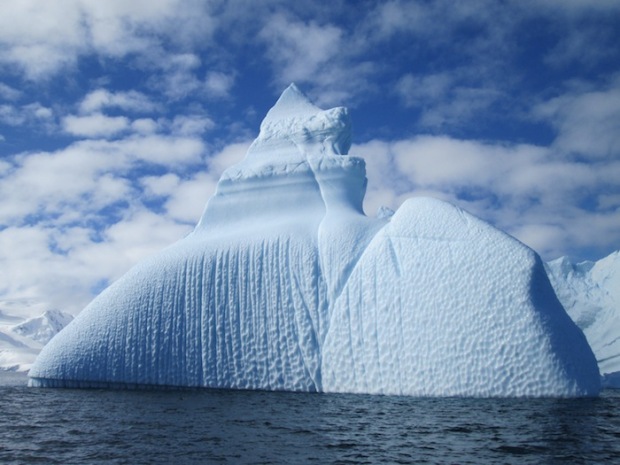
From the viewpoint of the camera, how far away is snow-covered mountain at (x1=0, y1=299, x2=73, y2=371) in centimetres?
7295

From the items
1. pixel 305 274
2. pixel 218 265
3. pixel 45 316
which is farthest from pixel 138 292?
pixel 45 316

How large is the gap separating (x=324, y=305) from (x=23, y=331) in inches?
3655

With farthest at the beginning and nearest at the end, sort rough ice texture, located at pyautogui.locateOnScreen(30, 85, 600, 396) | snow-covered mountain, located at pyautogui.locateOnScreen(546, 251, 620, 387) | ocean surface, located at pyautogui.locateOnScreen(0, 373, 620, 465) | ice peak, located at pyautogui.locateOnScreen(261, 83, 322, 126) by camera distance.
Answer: snow-covered mountain, located at pyautogui.locateOnScreen(546, 251, 620, 387) < ice peak, located at pyautogui.locateOnScreen(261, 83, 322, 126) < rough ice texture, located at pyautogui.locateOnScreen(30, 85, 600, 396) < ocean surface, located at pyautogui.locateOnScreen(0, 373, 620, 465)

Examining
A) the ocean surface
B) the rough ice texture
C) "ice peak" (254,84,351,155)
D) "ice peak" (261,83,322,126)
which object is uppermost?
"ice peak" (261,83,322,126)

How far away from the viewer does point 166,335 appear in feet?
66.2

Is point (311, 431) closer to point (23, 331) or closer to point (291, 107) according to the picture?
point (291, 107)

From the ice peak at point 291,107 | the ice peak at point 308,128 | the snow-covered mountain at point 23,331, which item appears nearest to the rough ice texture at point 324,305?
the ice peak at point 308,128

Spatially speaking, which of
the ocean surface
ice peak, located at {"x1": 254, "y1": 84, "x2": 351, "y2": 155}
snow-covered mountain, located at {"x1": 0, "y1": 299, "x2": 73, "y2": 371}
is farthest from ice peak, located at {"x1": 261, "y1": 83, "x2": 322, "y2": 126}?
snow-covered mountain, located at {"x1": 0, "y1": 299, "x2": 73, "y2": 371}

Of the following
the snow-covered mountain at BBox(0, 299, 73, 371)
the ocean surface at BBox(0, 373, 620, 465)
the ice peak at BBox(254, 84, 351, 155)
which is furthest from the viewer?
the snow-covered mountain at BBox(0, 299, 73, 371)

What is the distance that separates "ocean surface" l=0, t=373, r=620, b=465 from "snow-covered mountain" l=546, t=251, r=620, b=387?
822 inches

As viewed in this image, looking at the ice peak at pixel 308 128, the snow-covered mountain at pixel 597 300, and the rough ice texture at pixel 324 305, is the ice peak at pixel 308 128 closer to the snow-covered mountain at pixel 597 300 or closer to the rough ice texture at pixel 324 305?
the rough ice texture at pixel 324 305

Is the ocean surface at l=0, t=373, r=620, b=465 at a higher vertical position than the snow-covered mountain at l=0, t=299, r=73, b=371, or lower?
lower

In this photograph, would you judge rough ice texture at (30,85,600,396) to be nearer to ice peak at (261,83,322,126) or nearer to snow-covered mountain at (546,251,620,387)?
ice peak at (261,83,322,126)

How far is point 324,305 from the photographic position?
63.7 feet
